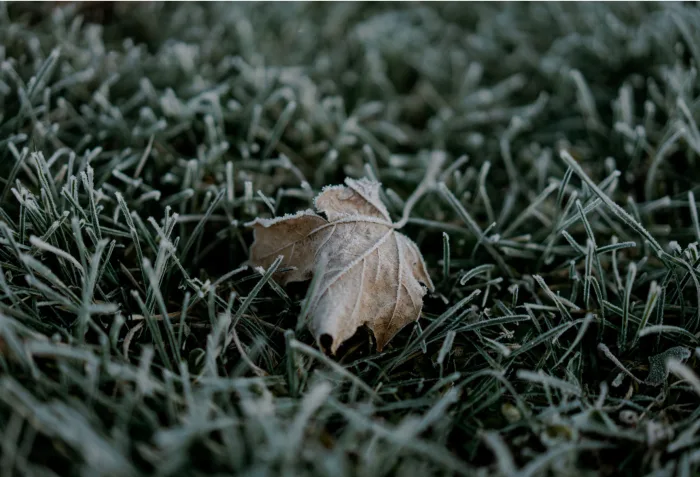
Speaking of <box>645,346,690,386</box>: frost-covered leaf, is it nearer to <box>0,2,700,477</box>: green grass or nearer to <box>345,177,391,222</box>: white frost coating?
<box>0,2,700,477</box>: green grass

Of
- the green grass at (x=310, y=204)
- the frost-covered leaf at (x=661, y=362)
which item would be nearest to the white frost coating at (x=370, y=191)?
the green grass at (x=310, y=204)

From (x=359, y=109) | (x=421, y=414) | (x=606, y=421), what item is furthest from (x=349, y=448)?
(x=359, y=109)

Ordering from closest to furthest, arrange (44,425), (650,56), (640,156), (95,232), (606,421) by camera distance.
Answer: (44,425) < (606,421) < (95,232) < (640,156) < (650,56)

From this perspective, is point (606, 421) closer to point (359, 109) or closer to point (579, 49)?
point (359, 109)

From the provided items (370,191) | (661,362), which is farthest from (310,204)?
(661,362)

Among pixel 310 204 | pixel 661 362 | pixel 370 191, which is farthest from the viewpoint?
pixel 310 204

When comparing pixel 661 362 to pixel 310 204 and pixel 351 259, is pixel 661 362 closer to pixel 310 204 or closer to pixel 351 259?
pixel 351 259

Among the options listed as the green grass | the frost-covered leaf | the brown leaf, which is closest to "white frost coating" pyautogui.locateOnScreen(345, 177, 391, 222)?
the brown leaf
